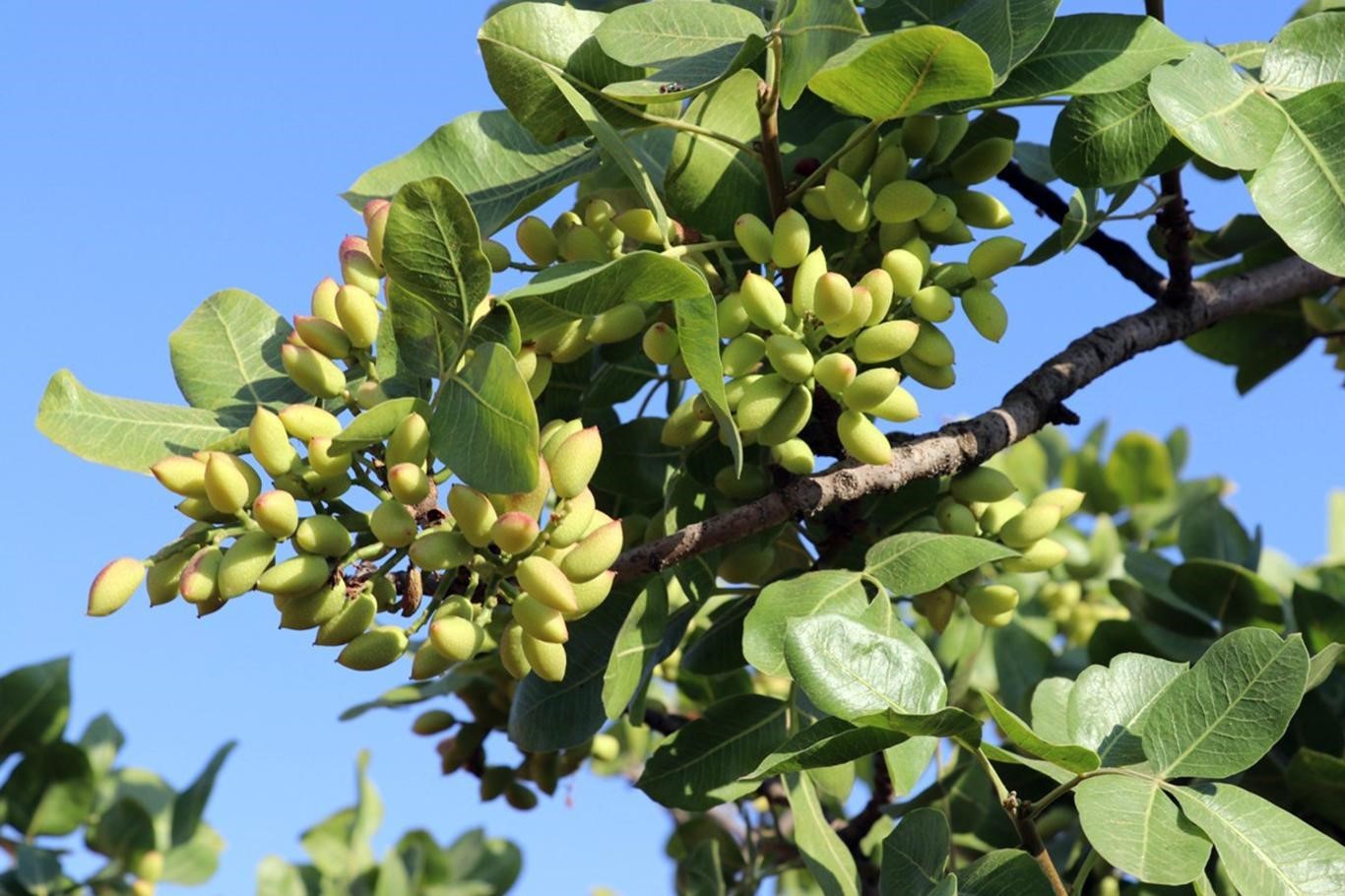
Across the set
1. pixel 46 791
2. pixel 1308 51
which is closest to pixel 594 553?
pixel 1308 51

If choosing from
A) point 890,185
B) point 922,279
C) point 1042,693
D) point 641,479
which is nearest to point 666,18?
point 890,185

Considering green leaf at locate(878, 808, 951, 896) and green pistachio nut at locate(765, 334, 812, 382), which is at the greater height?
green pistachio nut at locate(765, 334, 812, 382)

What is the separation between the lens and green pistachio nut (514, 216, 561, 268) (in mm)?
1364

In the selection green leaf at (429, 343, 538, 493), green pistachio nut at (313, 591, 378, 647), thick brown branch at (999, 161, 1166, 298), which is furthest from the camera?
thick brown branch at (999, 161, 1166, 298)

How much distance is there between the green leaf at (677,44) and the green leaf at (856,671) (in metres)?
0.46

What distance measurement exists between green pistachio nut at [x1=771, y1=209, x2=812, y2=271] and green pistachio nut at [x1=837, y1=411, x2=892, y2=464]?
0.47ft

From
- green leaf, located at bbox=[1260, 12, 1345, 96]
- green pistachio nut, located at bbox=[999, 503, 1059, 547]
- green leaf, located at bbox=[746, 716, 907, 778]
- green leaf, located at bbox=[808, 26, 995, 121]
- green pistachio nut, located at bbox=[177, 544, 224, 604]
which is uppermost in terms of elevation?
green leaf, located at bbox=[1260, 12, 1345, 96]

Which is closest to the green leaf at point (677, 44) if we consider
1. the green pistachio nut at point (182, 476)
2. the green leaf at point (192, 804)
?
the green pistachio nut at point (182, 476)

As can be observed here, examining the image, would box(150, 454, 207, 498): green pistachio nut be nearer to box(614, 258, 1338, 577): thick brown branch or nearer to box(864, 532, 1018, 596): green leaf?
box(614, 258, 1338, 577): thick brown branch

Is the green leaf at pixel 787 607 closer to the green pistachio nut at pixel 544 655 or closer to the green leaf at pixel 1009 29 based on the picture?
the green pistachio nut at pixel 544 655

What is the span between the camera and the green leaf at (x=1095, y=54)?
50.3 inches

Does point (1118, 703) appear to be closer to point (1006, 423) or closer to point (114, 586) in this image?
point (1006, 423)

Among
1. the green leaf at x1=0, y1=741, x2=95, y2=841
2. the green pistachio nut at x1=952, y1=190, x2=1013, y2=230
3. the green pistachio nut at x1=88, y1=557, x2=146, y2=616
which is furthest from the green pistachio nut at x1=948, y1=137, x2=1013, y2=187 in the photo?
the green leaf at x1=0, y1=741, x2=95, y2=841

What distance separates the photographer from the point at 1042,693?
1.28 metres
